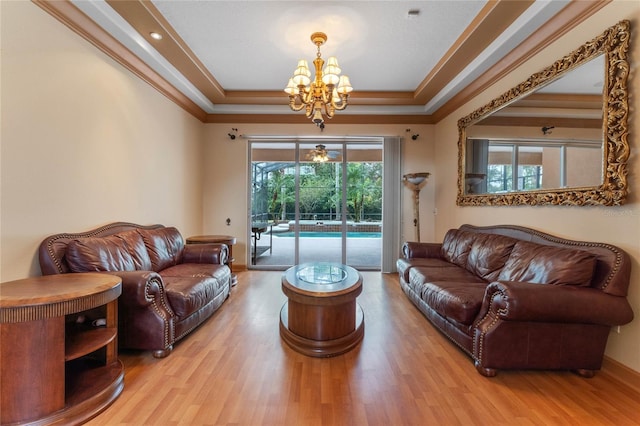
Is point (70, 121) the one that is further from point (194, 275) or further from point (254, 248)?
point (254, 248)

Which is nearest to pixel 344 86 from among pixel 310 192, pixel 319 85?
pixel 319 85

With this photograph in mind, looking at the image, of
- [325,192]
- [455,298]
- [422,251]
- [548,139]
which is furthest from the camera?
[325,192]

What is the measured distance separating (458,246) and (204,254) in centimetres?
338

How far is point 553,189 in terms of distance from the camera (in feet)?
8.23

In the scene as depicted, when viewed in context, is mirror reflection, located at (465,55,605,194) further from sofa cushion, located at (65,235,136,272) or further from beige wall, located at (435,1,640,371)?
sofa cushion, located at (65,235,136,272)

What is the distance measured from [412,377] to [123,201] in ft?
11.1

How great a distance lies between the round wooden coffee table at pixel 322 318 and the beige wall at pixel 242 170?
289 cm

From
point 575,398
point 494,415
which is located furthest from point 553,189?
point 494,415

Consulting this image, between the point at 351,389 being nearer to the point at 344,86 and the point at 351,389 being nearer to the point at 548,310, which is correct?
the point at 548,310

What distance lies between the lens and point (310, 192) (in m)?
5.33

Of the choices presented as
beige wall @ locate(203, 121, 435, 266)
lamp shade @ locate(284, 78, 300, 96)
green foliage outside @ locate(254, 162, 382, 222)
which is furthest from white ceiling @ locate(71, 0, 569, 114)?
green foliage outside @ locate(254, 162, 382, 222)

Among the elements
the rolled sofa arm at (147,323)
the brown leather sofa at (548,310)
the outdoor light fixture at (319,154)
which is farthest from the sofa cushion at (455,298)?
the outdoor light fixture at (319,154)

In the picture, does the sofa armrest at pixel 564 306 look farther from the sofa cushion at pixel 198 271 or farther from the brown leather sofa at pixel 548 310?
the sofa cushion at pixel 198 271

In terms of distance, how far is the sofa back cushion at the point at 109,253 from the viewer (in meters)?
2.18
